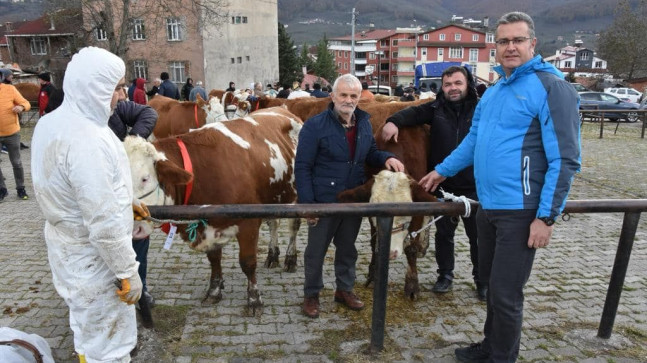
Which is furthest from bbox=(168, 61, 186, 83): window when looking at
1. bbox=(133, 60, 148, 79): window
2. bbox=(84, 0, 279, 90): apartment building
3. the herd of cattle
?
the herd of cattle

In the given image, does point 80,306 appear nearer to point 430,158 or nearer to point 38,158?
point 38,158

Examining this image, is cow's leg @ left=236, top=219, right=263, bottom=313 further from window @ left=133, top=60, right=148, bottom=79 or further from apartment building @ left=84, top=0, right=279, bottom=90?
window @ left=133, top=60, right=148, bottom=79

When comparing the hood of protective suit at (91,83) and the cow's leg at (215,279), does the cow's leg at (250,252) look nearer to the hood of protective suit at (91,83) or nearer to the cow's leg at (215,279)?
the cow's leg at (215,279)

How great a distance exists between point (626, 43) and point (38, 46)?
219ft

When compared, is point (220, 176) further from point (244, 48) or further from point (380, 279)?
point (244, 48)

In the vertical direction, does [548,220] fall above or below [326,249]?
above

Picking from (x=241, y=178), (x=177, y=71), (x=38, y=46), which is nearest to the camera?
(x=241, y=178)

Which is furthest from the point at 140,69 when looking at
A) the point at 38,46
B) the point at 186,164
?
the point at 186,164

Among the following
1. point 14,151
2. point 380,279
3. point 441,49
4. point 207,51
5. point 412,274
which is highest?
point 441,49

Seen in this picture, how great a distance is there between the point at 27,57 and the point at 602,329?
62509mm

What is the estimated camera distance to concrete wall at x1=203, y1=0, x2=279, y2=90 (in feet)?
127

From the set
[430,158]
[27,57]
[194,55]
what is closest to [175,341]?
[430,158]

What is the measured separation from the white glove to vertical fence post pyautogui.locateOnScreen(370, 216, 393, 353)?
5.02 feet

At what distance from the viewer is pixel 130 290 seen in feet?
7.96
